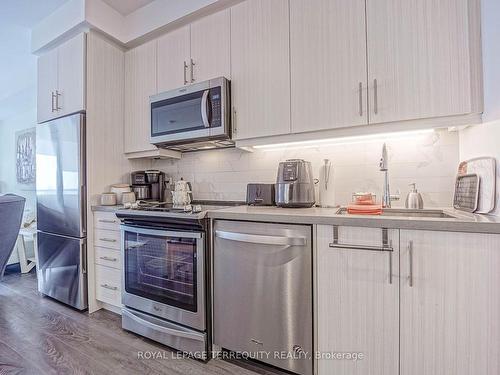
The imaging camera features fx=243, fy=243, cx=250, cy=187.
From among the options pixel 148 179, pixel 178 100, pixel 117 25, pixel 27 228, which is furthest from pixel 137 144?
pixel 27 228

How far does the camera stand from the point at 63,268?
220cm

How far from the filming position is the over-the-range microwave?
5.89 feet

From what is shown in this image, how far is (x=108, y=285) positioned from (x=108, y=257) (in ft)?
0.77

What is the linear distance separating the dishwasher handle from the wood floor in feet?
2.57

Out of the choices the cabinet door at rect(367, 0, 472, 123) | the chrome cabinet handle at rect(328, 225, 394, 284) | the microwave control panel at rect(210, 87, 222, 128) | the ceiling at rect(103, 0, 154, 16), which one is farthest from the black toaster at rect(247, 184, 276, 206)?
the ceiling at rect(103, 0, 154, 16)

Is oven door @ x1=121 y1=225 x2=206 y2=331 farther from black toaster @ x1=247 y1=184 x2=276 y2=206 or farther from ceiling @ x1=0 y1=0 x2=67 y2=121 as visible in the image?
ceiling @ x1=0 y1=0 x2=67 y2=121

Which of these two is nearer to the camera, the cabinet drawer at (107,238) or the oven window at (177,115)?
the oven window at (177,115)

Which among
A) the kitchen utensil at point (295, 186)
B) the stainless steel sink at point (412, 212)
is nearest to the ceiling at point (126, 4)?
the kitchen utensil at point (295, 186)

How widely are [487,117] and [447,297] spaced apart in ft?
2.76

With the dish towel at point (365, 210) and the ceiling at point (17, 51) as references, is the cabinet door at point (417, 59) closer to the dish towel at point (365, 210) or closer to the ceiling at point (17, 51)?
the dish towel at point (365, 210)

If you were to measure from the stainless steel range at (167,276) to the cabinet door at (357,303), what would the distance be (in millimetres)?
704

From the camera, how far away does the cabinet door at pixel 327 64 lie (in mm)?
1404

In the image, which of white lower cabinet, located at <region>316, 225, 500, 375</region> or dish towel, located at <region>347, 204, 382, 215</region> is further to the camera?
dish towel, located at <region>347, 204, 382, 215</region>

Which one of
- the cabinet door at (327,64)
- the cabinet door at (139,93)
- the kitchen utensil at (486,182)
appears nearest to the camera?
the kitchen utensil at (486,182)
